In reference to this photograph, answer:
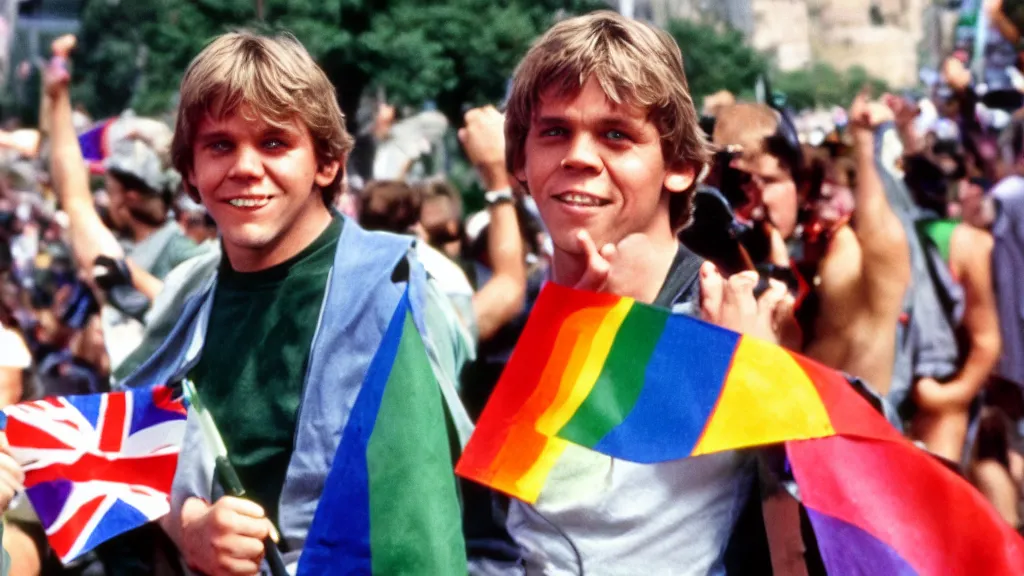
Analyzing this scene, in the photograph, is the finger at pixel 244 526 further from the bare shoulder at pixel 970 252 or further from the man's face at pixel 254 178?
the bare shoulder at pixel 970 252

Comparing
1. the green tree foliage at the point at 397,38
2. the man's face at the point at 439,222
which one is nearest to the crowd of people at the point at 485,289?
the man's face at the point at 439,222

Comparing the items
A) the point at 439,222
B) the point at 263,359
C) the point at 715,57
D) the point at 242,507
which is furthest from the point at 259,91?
the point at 715,57

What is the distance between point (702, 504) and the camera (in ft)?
9.38

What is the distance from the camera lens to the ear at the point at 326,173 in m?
3.55

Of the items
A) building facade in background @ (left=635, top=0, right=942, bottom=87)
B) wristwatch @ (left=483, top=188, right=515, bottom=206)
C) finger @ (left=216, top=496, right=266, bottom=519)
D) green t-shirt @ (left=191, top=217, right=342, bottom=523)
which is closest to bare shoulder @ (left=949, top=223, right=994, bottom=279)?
wristwatch @ (left=483, top=188, right=515, bottom=206)

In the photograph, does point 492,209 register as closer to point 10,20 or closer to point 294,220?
point 294,220

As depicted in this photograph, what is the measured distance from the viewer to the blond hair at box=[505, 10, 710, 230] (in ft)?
9.85

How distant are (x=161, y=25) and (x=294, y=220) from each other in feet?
99.8

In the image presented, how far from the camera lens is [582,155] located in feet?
9.85

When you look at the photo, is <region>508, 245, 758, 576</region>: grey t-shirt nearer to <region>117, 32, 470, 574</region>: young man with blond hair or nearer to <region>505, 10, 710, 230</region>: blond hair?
<region>117, 32, 470, 574</region>: young man with blond hair

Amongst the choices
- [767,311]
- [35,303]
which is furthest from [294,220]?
[35,303]

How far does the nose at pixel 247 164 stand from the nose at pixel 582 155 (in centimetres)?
69

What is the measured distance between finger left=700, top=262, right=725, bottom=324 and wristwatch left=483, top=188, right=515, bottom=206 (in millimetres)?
2915

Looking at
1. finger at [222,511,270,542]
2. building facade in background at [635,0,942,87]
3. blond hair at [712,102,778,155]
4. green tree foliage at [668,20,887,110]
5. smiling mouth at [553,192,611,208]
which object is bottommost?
building facade in background at [635,0,942,87]
